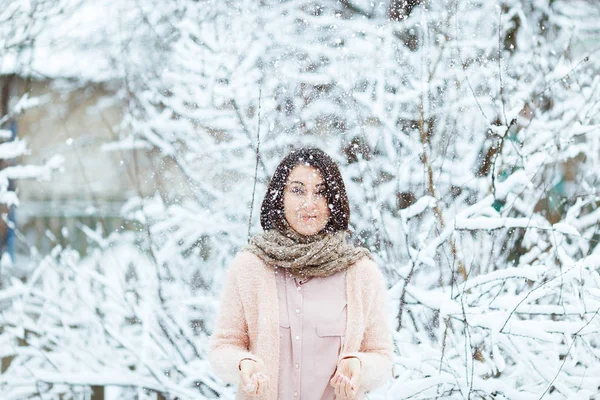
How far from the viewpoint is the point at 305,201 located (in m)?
2.00

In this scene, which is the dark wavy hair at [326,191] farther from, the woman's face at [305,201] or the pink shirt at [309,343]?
the pink shirt at [309,343]

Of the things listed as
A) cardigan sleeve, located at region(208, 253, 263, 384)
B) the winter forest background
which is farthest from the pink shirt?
the winter forest background

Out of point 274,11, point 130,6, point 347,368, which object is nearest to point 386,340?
point 347,368

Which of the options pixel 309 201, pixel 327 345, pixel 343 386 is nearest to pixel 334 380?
pixel 343 386

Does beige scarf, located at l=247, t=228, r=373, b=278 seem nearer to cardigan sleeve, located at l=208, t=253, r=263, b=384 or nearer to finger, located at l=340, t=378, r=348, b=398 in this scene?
cardigan sleeve, located at l=208, t=253, r=263, b=384

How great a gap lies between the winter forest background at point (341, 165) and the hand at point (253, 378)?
1306 mm

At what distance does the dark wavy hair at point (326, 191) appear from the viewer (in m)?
2.03

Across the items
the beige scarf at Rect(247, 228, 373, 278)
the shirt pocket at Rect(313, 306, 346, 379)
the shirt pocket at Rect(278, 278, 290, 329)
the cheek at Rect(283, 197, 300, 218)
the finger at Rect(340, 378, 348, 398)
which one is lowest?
the finger at Rect(340, 378, 348, 398)

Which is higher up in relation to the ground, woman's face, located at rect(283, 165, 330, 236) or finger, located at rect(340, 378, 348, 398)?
woman's face, located at rect(283, 165, 330, 236)

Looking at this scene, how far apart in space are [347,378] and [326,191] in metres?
0.54

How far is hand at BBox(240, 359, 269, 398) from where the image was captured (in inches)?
68.4

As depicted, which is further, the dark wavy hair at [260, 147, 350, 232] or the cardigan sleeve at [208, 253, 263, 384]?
the dark wavy hair at [260, 147, 350, 232]

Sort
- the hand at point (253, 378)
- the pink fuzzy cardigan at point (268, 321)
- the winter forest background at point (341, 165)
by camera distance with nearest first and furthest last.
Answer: the hand at point (253, 378), the pink fuzzy cardigan at point (268, 321), the winter forest background at point (341, 165)

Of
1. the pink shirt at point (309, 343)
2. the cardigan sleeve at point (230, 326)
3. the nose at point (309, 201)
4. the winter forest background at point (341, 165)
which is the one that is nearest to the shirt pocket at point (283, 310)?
the pink shirt at point (309, 343)
